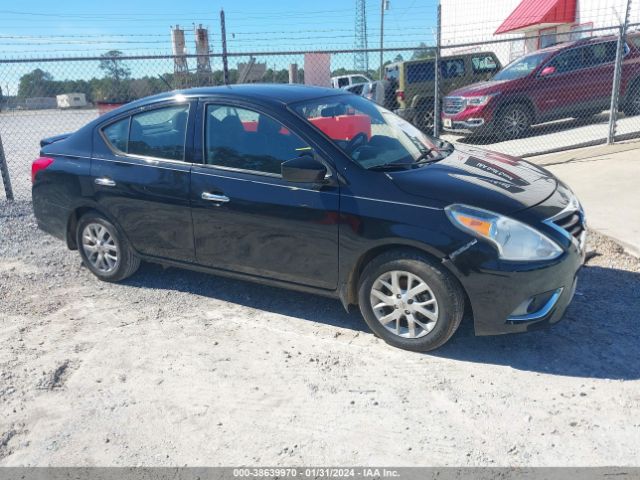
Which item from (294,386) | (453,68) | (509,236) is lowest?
(294,386)

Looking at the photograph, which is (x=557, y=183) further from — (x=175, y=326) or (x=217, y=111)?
(x=175, y=326)

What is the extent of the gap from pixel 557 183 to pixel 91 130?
3.80 meters

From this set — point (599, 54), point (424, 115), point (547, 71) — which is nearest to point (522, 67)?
point (547, 71)

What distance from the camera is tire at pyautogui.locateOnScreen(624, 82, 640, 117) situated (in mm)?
12367

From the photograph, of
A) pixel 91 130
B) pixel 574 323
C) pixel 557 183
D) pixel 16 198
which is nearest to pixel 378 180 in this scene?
pixel 557 183

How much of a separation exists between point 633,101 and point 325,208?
1138 cm

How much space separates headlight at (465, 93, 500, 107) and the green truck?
208 cm

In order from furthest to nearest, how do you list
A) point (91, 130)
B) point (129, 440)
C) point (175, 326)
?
point (91, 130), point (175, 326), point (129, 440)

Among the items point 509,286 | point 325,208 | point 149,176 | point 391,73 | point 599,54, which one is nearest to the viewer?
point 509,286

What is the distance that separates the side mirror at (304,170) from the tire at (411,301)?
66cm

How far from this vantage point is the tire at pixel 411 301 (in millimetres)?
3488

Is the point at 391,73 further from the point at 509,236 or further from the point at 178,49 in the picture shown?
the point at 509,236

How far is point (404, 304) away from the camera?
144 inches

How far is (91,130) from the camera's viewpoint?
490 cm
